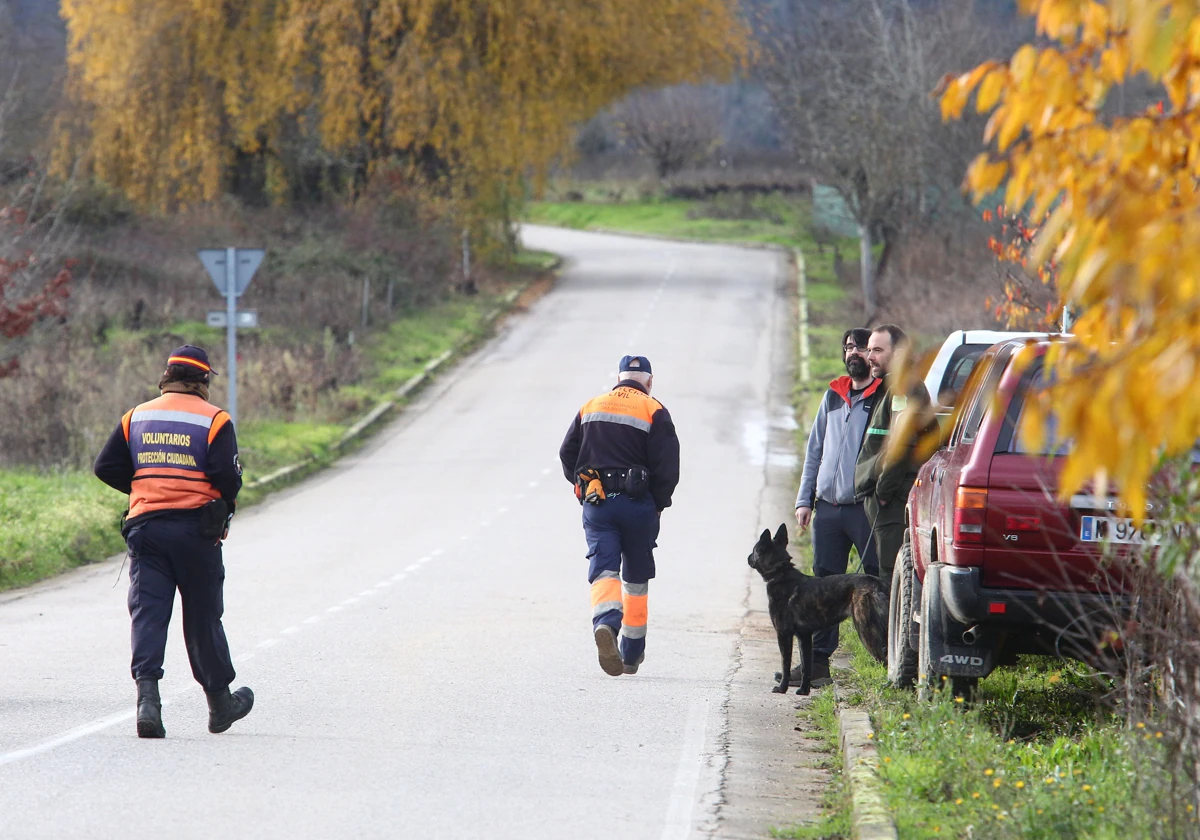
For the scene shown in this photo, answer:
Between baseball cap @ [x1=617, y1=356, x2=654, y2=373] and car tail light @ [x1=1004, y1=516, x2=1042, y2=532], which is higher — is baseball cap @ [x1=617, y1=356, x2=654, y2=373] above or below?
above

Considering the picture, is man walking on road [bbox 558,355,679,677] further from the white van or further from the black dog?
the white van

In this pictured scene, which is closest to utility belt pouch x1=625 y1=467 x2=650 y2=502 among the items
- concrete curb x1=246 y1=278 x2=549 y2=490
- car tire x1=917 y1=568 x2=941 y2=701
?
car tire x1=917 y1=568 x2=941 y2=701

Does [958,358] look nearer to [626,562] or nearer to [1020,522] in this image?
[626,562]

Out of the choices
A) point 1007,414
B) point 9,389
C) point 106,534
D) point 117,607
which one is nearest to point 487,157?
point 9,389

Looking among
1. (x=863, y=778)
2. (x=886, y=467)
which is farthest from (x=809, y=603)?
(x=863, y=778)

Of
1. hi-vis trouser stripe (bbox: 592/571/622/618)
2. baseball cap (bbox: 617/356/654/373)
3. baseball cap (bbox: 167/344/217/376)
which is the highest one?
baseball cap (bbox: 167/344/217/376)

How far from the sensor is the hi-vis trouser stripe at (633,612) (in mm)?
9312

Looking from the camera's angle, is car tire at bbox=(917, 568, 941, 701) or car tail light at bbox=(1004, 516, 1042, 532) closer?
car tail light at bbox=(1004, 516, 1042, 532)

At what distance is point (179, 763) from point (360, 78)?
106 ft

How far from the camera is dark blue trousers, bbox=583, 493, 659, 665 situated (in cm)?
924

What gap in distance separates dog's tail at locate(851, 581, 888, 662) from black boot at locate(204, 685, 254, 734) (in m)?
3.34

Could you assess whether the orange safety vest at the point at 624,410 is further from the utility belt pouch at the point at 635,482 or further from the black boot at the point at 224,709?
the black boot at the point at 224,709

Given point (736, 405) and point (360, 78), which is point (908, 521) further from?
point (360, 78)

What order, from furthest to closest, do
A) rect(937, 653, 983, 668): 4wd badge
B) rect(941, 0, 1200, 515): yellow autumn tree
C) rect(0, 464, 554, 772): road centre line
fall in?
rect(937, 653, 983, 668): 4wd badge → rect(0, 464, 554, 772): road centre line → rect(941, 0, 1200, 515): yellow autumn tree
